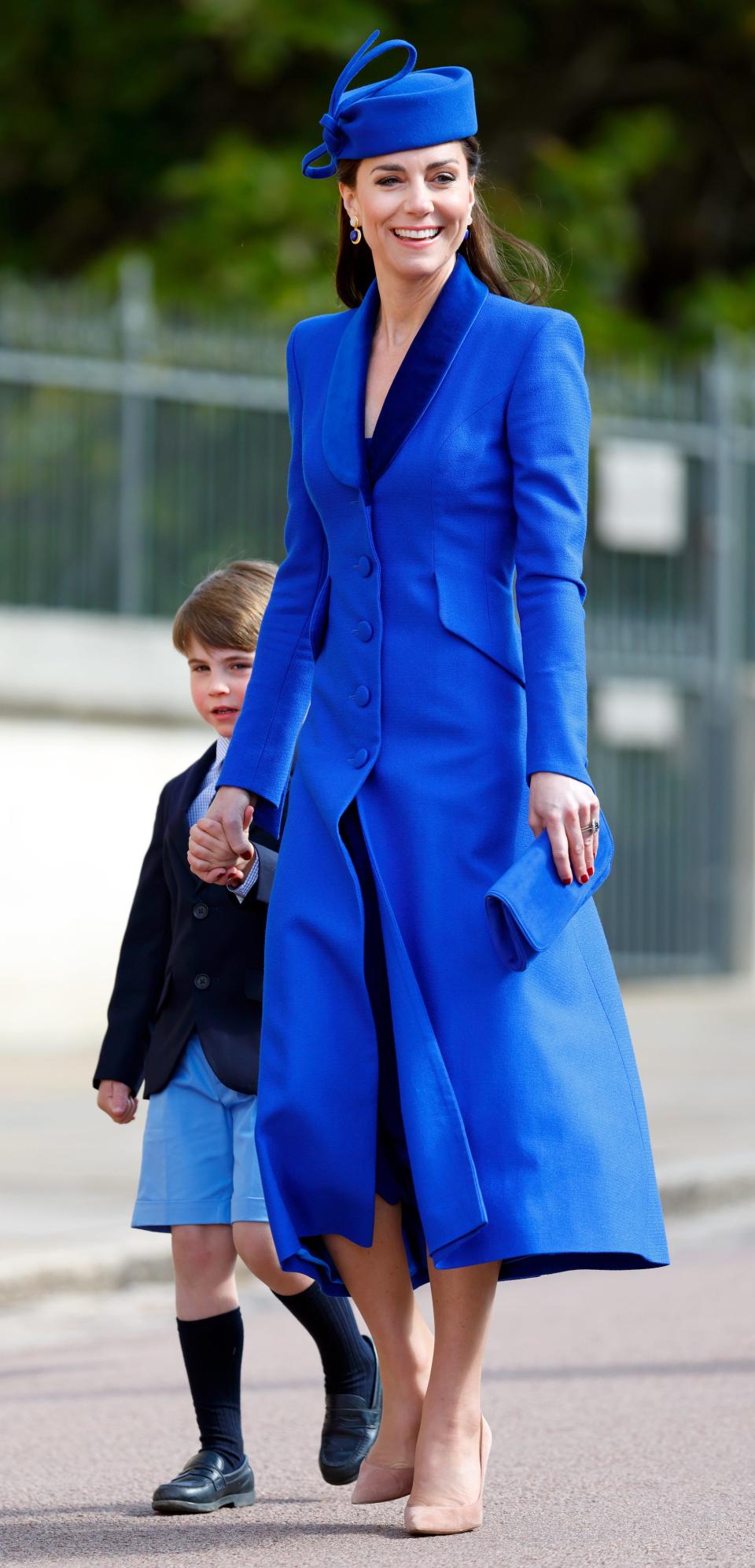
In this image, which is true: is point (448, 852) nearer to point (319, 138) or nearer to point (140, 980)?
point (140, 980)

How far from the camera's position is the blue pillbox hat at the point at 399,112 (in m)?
3.44

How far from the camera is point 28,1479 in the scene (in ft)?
13.4

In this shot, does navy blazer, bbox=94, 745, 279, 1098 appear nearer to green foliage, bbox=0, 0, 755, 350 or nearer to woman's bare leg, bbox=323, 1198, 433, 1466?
woman's bare leg, bbox=323, 1198, 433, 1466

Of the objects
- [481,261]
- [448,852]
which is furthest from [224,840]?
[481,261]

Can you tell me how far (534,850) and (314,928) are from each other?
0.34 m

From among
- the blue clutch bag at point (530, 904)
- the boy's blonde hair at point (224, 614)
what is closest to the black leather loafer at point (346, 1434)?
the blue clutch bag at point (530, 904)

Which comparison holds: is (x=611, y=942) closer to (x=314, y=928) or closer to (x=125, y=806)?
(x=125, y=806)

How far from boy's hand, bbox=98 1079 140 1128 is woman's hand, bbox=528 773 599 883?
96 cm

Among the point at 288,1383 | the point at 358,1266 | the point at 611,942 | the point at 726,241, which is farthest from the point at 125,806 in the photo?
the point at 726,241

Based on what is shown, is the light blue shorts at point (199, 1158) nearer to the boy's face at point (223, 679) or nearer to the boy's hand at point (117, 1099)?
the boy's hand at point (117, 1099)

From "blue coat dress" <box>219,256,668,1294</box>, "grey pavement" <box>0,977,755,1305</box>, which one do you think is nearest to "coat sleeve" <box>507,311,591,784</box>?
"blue coat dress" <box>219,256,668,1294</box>

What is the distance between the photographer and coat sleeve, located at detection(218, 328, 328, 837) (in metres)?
3.63

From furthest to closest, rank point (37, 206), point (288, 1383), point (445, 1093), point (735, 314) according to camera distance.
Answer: point (37, 206)
point (735, 314)
point (288, 1383)
point (445, 1093)

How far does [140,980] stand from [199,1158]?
33 centimetres
